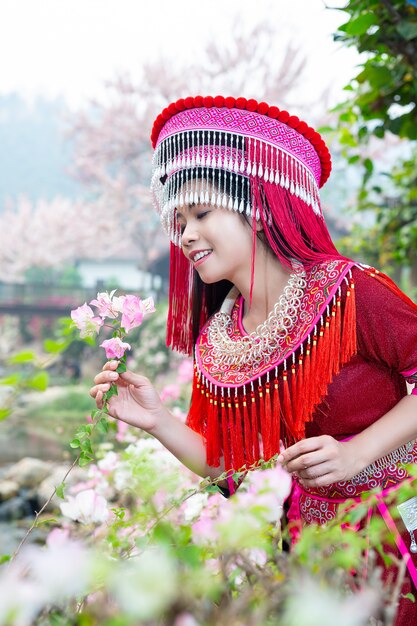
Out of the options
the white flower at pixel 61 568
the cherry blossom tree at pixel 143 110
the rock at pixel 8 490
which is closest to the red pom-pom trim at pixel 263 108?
the white flower at pixel 61 568

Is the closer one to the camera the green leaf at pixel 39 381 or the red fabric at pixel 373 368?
the green leaf at pixel 39 381

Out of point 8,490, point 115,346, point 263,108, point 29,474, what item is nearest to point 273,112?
point 263,108

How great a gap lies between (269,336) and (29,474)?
6.32 meters

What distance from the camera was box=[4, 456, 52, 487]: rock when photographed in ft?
24.0

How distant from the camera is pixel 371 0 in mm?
2188

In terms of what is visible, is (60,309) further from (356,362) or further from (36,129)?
(36,129)

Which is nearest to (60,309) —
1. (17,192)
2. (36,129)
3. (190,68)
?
(190,68)

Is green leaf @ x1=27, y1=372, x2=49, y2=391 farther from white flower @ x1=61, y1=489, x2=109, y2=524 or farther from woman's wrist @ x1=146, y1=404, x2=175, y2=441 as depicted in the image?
woman's wrist @ x1=146, y1=404, x2=175, y2=441

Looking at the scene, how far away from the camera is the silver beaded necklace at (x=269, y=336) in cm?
174

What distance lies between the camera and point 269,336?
176 centimetres

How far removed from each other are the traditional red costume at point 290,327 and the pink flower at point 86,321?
0.48 m

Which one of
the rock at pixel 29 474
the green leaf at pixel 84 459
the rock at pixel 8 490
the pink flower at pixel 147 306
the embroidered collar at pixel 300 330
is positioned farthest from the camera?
the rock at pixel 29 474

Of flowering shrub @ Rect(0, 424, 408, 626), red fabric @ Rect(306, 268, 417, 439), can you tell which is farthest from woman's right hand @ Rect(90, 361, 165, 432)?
flowering shrub @ Rect(0, 424, 408, 626)

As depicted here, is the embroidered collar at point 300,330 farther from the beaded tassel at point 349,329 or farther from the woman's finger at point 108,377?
the woman's finger at point 108,377
